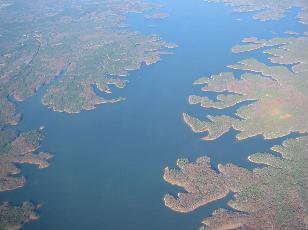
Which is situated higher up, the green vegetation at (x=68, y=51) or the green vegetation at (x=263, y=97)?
the green vegetation at (x=68, y=51)

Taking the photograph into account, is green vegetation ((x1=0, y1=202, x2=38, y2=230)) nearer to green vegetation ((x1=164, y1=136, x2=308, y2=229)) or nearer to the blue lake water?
the blue lake water

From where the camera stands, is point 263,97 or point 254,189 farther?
point 263,97

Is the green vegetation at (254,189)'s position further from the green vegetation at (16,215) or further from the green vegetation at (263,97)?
the green vegetation at (16,215)

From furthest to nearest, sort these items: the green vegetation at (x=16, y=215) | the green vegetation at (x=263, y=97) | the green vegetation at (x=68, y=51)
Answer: the green vegetation at (x=68, y=51) → the green vegetation at (x=263, y=97) → the green vegetation at (x=16, y=215)

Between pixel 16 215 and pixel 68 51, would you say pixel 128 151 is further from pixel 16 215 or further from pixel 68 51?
pixel 68 51

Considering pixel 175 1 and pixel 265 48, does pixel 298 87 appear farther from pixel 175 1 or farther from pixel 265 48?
pixel 175 1

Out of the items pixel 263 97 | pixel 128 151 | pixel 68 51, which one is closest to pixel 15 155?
pixel 128 151

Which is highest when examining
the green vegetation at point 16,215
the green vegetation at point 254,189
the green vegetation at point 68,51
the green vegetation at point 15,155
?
the green vegetation at point 68,51

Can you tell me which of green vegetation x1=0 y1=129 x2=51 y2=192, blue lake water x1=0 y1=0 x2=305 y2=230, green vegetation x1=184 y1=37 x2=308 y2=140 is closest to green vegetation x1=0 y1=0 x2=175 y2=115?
blue lake water x1=0 y1=0 x2=305 y2=230

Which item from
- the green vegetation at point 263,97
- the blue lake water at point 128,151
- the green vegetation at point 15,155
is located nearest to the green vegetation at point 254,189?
the blue lake water at point 128,151
